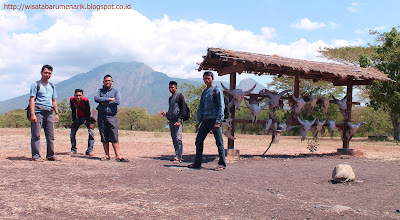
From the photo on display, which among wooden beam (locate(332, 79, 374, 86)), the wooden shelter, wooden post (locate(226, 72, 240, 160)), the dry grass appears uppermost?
the wooden shelter

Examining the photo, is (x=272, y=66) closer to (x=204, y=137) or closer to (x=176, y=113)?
(x=176, y=113)

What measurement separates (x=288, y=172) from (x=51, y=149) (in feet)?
16.4

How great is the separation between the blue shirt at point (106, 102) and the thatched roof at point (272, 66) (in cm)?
289

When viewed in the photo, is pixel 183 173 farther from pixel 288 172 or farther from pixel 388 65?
pixel 388 65

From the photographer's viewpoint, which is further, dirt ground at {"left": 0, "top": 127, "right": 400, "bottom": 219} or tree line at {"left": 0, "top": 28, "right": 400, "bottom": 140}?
tree line at {"left": 0, "top": 28, "right": 400, "bottom": 140}

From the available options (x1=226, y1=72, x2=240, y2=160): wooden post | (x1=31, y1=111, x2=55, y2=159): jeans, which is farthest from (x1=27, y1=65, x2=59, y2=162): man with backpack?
(x1=226, y1=72, x2=240, y2=160): wooden post

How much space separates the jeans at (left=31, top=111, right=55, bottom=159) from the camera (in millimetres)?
7387

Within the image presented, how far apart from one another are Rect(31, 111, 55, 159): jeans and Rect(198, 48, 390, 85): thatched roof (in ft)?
14.1

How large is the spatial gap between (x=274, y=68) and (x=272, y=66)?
190mm

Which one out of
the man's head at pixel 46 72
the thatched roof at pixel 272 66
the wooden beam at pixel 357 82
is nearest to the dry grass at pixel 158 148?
the man's head at pixel 46 72

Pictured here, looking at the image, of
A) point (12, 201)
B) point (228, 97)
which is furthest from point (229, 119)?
point (12, 201)

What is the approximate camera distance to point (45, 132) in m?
7.59

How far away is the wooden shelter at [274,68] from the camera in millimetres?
9398

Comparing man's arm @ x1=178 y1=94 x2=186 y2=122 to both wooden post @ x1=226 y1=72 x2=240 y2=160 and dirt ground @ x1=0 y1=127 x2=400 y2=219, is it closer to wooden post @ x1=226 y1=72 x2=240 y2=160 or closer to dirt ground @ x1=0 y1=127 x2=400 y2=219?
dirt ground @ x1=0 y1=127 x2=400 y2=219
